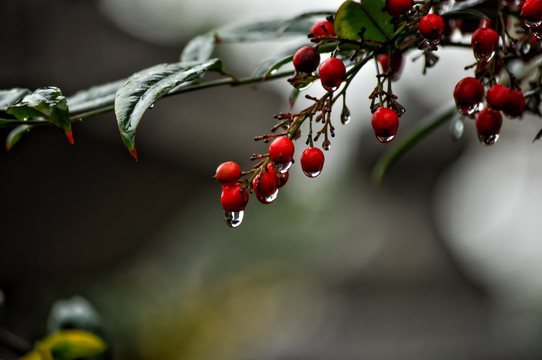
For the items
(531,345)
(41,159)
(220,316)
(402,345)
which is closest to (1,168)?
(41,159)

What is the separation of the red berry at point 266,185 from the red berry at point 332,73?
12cm

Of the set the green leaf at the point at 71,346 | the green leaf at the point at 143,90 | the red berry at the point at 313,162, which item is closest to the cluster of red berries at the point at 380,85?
the red berry at the point at 313,162

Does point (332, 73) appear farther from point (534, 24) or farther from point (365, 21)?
point (534, 24)

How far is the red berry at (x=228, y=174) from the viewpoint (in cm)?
57

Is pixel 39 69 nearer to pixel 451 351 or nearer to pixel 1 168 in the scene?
pixel 1 168

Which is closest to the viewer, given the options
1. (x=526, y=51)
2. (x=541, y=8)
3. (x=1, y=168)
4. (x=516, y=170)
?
(x=541, y=8)

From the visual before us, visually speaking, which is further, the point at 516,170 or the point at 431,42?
the point at 516,170

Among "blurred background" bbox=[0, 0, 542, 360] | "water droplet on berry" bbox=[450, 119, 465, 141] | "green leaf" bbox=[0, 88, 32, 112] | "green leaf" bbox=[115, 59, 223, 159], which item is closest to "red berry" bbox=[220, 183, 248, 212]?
"green leaf" bbox=[115, 59, 223, 159]

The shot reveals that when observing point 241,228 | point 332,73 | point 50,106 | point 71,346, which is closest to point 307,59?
point 332,73

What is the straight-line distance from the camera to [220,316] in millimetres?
4973

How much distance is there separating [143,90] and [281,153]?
153 mm

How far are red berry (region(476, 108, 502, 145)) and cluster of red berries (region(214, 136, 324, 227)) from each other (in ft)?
0.62

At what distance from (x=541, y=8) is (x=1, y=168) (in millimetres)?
5075

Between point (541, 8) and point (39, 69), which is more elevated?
point (39, 69)
